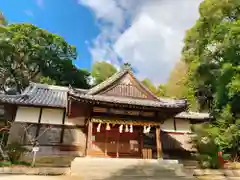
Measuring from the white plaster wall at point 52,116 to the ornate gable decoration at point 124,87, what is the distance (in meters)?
3.00

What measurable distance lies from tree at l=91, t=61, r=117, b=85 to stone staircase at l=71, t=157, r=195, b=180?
32093mm

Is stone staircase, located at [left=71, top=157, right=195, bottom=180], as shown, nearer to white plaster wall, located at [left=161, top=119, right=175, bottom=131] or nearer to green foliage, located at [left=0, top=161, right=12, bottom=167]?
green foliage, located at [left=0, top=161, right=12, bottom=167]

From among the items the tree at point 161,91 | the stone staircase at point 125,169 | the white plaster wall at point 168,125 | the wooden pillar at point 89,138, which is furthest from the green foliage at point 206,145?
the tree at point 161,91

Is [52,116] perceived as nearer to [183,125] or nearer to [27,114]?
[27,114]

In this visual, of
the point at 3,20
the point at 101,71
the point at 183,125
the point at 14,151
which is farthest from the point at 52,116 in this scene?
the point at 101,71

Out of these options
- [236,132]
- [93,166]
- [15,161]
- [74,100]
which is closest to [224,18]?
[236,132]

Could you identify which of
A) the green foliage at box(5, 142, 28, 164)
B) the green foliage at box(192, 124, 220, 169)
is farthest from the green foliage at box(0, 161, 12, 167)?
the green foliage at box(192, 124, 220, 169)

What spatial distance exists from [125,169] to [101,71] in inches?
1389

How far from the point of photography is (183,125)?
→ 17.9 m

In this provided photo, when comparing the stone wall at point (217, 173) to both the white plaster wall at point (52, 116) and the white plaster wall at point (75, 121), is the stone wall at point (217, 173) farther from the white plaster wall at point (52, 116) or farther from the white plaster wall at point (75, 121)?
the white plaster wall at point (52, 116)

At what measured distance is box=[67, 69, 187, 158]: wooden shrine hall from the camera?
532 inches

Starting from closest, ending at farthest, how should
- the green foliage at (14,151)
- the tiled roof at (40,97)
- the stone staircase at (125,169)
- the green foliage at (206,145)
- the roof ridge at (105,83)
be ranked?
the stone staircase at (125,169) → the green foliage at (14,151) → the green foliage at (206,145) → the tiled roof at (40,97) → the roof ridge at (105,83)

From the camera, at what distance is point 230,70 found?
1728cm

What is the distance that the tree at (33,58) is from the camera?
105 ft
